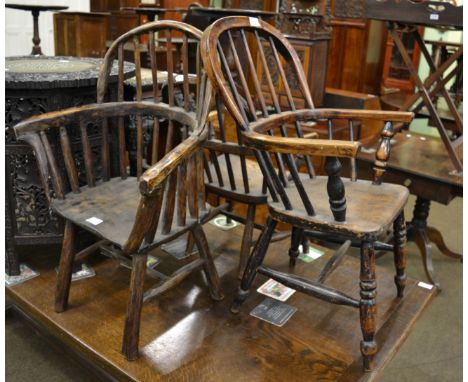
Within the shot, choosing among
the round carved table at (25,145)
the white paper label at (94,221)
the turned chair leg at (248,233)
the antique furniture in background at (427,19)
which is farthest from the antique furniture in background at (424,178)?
the white paper label at (94,221)

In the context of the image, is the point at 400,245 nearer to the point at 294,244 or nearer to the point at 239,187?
the point at 294,244

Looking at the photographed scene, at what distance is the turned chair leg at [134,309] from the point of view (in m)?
1.46

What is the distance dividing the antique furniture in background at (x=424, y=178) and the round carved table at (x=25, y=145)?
54.9 inches

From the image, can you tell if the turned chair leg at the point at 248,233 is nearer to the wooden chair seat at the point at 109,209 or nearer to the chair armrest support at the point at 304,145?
the wooden chair seat at the point at 109,209

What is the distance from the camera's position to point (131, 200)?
1778 mm

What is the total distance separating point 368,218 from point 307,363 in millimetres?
492

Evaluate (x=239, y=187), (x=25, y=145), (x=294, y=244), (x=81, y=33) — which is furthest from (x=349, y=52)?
(x=25, y=145)

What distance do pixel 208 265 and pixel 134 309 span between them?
1.19ft

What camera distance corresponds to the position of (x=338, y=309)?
1882 mm

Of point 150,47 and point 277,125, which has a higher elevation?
point 150,47

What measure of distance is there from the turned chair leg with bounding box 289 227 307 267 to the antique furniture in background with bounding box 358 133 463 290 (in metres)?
0.70

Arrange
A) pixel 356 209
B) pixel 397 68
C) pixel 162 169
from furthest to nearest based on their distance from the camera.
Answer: pixel 397 68 < pixel 356 209 < pixel 162 169

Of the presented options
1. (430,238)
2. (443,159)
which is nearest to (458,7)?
(443,159)

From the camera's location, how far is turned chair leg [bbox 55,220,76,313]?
1659 millimetres
